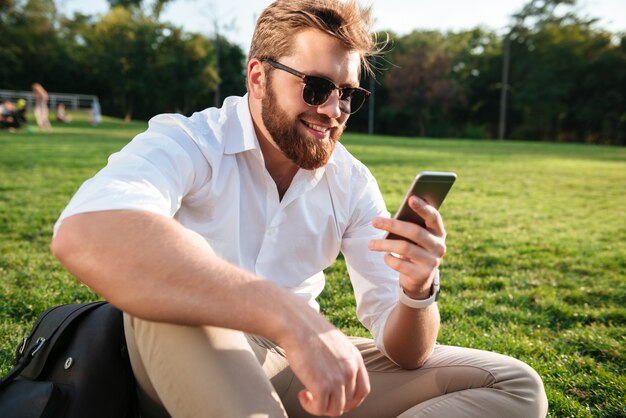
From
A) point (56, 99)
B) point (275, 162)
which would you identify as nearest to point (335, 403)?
point (275, 162)

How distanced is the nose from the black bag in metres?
1.27

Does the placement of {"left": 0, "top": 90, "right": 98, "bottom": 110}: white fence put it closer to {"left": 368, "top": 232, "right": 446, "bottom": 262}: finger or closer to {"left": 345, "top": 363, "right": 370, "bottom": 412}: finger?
{"left": 368, "top": 232, "right": 446, "bottom": 262}: finger

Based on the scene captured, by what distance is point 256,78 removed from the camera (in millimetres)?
2590

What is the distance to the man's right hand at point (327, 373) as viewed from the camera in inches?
56.3

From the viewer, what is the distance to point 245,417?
1.44 meters

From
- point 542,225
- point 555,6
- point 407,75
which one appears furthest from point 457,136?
point 542,225

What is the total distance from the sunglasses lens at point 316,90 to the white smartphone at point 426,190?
87cm

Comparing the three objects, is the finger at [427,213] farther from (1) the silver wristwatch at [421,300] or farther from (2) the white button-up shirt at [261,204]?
(2) the white button-up shirt at [261,204]

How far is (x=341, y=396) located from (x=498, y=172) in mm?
15301

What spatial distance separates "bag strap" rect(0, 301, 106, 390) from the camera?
1.72 m

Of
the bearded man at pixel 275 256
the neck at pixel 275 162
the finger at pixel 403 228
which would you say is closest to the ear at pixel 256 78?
the bearded man at pixel 275 256

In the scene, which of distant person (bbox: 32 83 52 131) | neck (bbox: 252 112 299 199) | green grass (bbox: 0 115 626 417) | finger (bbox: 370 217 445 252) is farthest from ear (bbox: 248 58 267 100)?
distant person (bbox: 32 83 52 131)

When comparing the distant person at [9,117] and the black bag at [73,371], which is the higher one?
the distant person at [9,117]

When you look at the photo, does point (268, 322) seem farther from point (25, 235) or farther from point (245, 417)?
point (25, 235)
